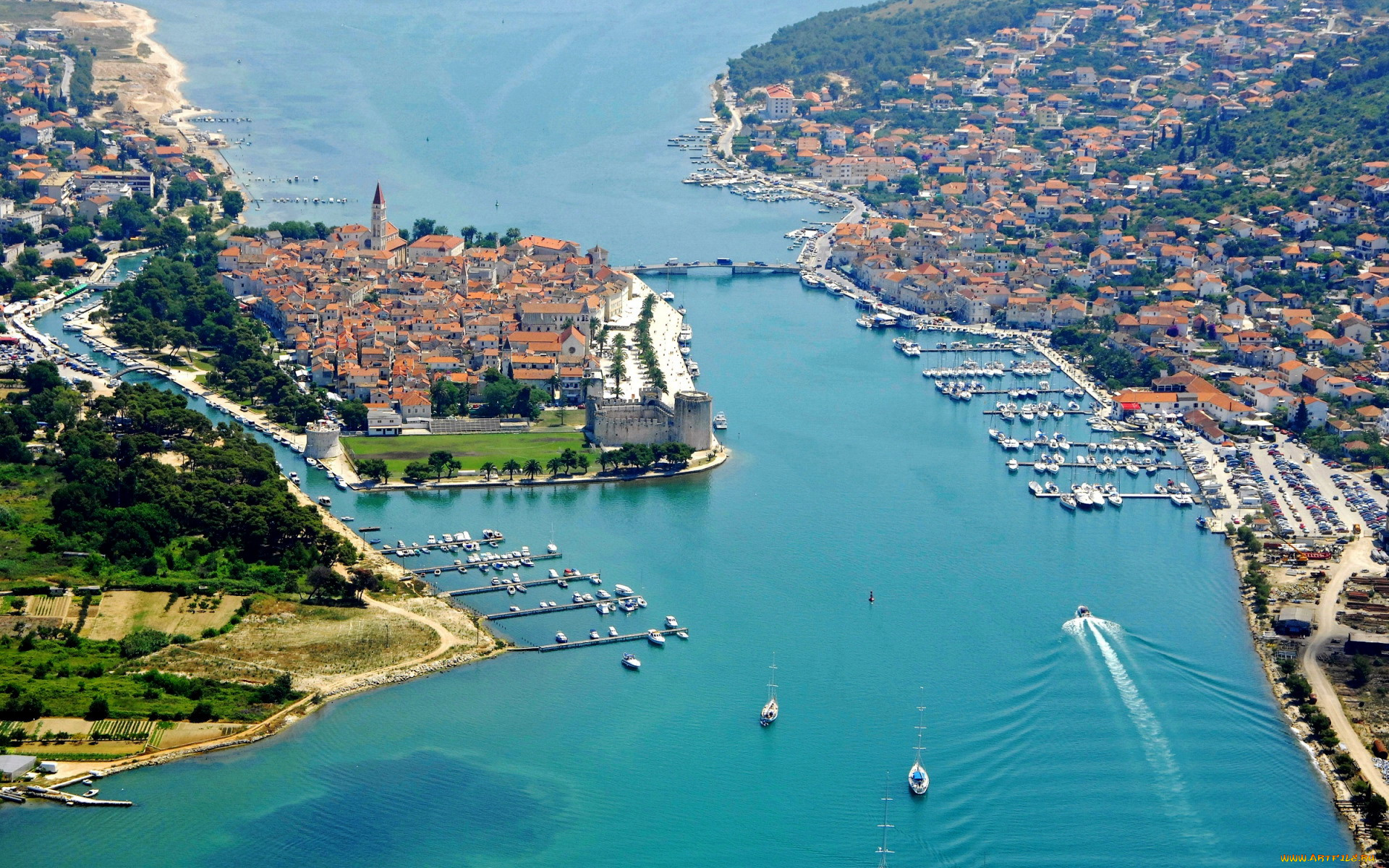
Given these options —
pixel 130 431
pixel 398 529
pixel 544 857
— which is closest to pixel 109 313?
pixel 130 431

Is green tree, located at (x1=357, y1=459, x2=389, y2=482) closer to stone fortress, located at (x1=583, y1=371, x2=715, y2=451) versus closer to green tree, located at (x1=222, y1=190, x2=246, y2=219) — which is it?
stone fortress, located at (x1=583, y1=371, x2=715, y2=451)

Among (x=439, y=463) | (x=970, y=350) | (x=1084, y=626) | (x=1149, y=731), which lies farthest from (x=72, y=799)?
(x=970, y=350)

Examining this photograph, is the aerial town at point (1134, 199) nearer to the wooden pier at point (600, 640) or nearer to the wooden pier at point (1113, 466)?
the wooden pier at point (1113, 466)

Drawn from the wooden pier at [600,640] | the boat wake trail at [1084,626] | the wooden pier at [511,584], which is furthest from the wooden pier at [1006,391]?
the wooden pier at [600,640]

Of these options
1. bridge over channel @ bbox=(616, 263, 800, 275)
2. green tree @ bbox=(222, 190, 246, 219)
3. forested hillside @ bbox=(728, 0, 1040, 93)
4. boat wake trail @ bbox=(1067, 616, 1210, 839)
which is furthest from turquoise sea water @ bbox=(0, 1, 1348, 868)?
forested hillside @ bbox=(728, 0, 1040, 93)

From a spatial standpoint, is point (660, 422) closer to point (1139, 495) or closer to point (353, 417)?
point (353, 417)
